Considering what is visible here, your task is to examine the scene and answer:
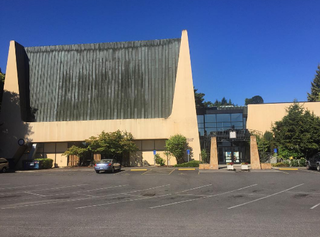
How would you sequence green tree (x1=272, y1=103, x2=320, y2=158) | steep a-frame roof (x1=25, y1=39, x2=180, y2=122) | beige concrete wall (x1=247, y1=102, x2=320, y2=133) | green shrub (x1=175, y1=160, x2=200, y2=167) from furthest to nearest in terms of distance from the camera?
beige concrete wall (x1=247, y1=102, x2=320, y2=133)
steep a-frame roof (x1=25, y1=39, x2=180, y2=122)
green shrub (x1=175, y1=160, x2=200, y2=167)
green tree (x1=272, y1=103, x2=320, y2=158)

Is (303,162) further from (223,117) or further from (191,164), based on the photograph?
(191,164)

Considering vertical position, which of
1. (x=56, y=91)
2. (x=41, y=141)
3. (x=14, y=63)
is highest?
(x=14, y=63)

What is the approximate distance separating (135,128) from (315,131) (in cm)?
2067

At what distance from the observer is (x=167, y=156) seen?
106 feet

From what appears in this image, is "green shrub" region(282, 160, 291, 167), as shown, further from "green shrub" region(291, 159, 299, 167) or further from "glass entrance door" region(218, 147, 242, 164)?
"glass entrance door" region(218, 147, 242, 164)

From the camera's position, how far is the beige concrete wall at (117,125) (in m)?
32.7

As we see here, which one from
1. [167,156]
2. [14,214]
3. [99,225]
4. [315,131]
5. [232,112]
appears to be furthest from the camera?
[232,112]

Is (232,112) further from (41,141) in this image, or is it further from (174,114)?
(41,141)

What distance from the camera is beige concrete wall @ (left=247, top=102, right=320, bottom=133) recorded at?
36531 millimetres

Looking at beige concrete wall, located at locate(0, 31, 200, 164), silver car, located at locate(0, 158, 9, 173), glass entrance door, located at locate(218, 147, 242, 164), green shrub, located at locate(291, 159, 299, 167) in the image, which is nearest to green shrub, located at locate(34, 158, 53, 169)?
beige concrete wall, located at locate(0, 31, 200, 164)

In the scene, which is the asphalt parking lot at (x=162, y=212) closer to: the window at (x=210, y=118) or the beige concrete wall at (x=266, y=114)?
the beige concrete wall at (x=266, y=114)

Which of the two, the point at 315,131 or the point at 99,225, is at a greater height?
the point at 315,131

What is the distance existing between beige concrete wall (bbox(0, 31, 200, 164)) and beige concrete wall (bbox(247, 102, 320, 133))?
1017 cm

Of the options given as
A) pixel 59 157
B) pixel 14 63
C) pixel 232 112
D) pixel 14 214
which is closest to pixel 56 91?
pixel 14 63
